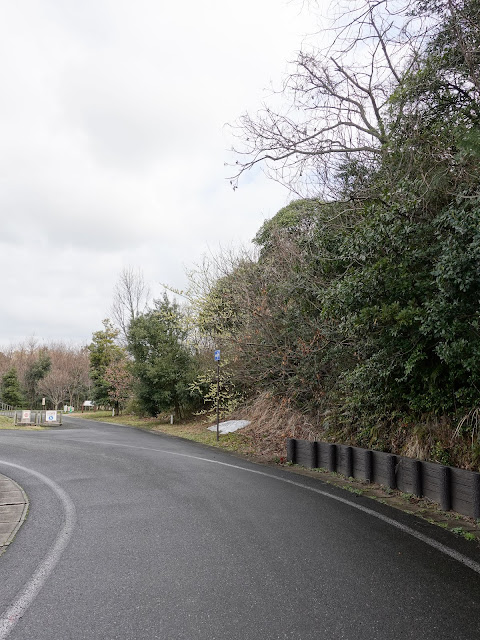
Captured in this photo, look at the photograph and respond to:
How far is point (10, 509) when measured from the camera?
610 centimetres

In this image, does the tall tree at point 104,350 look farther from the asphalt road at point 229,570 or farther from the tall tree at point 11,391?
the asphalt road at point 229,570

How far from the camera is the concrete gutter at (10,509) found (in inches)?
198

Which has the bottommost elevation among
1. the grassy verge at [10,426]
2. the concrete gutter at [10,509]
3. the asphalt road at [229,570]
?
the grassy verge at [10,426]

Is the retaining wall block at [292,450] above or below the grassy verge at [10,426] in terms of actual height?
above

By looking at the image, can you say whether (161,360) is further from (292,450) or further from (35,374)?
(35,374)

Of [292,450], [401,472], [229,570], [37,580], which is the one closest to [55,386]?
[292,450]

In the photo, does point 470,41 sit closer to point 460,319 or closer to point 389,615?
point 460,319

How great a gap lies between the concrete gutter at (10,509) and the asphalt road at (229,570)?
12 centimetres

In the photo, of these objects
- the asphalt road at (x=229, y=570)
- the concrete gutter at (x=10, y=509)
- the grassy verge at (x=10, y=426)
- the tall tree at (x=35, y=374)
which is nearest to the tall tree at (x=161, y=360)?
the grassy verge at (x=10, y=426)

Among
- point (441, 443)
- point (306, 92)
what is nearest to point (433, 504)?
point (441, 443)

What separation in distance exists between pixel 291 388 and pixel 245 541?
9.95 m

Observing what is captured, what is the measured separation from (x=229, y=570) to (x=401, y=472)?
4.07 m

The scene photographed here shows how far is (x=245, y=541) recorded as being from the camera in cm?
464

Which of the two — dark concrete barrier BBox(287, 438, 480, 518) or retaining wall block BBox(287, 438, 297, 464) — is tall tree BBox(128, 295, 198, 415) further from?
dark concrete barrier BBox(287, 438, 480, 518)
